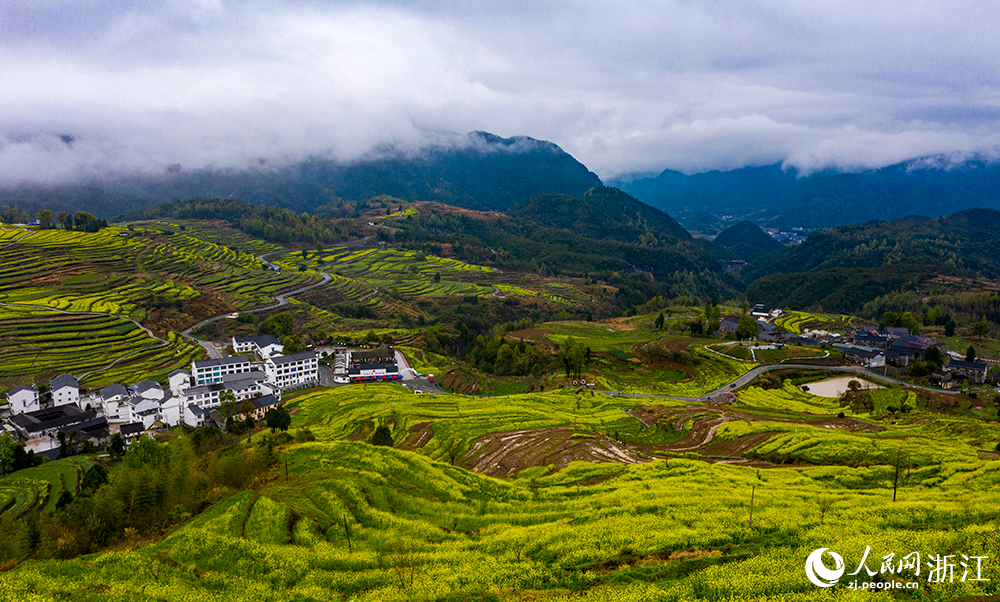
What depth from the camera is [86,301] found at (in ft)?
392

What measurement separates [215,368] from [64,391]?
2024 cm

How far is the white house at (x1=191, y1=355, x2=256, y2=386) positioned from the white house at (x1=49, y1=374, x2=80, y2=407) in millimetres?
15687

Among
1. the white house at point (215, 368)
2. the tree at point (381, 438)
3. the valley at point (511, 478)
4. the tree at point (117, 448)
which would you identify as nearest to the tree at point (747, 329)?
the valley at point (511, 478)

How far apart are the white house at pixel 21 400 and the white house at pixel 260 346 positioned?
34.1 metres

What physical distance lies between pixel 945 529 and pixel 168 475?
43.1 metres

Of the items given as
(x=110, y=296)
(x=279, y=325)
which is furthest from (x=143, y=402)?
(x=110, y=296)

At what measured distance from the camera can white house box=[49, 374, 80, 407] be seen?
77.4 m

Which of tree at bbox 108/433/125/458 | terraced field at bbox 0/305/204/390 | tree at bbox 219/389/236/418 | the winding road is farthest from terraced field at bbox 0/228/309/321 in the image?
tree at bbox 108/433/125/458

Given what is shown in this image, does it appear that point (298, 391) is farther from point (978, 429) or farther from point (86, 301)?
point (978, 429)

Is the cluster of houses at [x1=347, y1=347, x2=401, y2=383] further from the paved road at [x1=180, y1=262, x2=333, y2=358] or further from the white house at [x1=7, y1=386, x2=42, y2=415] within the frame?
the white house at [x1=7, y1=386, x2=42, y2=415]

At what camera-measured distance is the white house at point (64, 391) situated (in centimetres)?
7744

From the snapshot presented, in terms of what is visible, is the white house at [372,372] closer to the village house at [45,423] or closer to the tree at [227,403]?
the tree at [227,403]

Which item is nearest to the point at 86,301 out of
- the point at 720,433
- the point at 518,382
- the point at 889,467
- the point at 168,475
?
the point at 518,382

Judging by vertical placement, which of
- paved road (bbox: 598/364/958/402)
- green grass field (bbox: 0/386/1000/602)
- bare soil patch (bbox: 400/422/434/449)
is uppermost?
green grass field (bbox: 0/386/1000/602)
